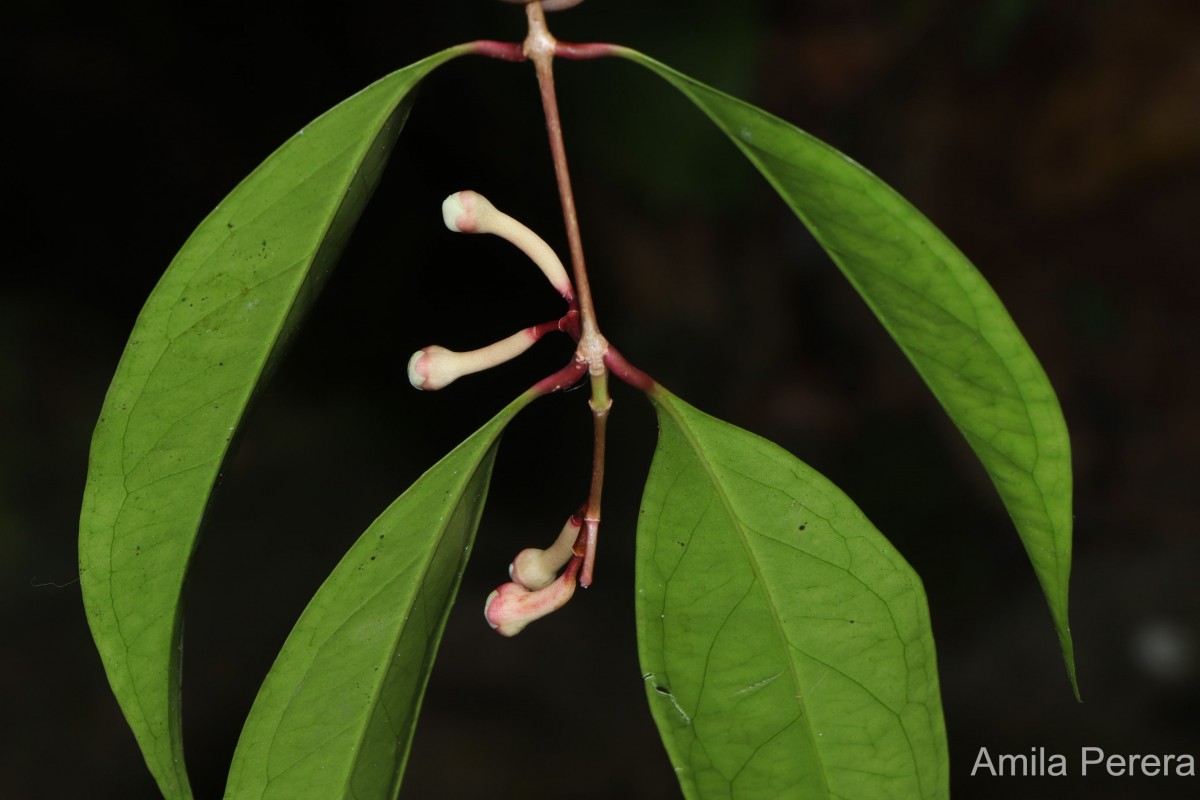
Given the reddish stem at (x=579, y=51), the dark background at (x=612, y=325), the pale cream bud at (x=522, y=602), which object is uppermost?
the dark background at (x=612, y=325)

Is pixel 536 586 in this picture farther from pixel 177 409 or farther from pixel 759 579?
pixel 177 409

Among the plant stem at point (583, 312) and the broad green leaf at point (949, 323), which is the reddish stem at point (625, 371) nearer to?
the plant stem at point (583, 312)

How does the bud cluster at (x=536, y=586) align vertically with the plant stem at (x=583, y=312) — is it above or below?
below

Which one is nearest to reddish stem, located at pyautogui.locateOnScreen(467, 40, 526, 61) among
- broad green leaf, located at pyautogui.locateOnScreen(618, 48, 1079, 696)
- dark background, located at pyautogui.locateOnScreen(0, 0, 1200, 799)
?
broad green leaf, located at pyautogui.locateOnScreen(618, 48, 1079, 696)

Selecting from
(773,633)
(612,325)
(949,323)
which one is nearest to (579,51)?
(949,323)

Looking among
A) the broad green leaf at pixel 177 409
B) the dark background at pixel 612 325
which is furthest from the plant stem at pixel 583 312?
the dark background at pixel 612 325

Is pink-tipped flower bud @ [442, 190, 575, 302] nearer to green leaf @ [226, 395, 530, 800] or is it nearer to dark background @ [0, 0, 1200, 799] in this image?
green leaf @ [226, 395, 530, 800]
